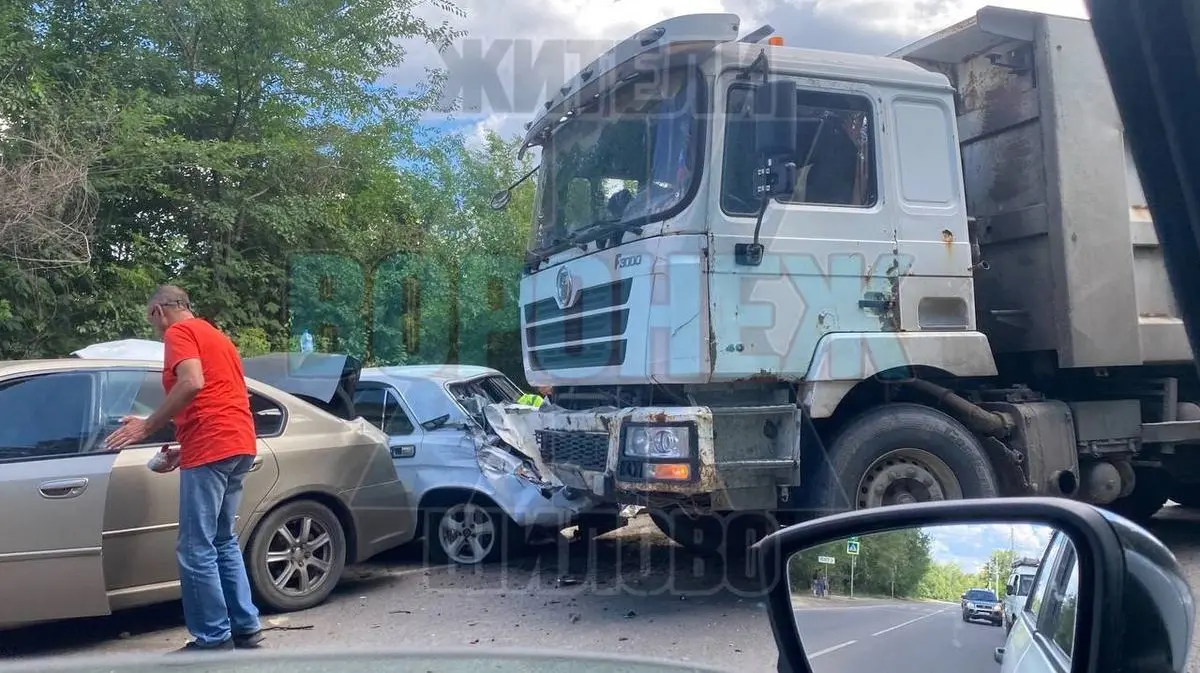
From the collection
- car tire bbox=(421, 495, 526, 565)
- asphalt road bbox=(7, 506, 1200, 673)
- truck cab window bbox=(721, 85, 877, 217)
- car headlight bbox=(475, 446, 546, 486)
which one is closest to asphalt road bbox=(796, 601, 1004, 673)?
asphalt road bbox=(7, 506, 1200, 673)

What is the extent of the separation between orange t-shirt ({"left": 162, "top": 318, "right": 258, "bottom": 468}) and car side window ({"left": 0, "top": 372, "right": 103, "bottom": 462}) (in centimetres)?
57

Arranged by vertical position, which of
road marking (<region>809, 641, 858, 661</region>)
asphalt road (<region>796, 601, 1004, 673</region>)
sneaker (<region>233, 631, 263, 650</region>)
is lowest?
sneaker (<region>233, 631, 263, 650</region>)

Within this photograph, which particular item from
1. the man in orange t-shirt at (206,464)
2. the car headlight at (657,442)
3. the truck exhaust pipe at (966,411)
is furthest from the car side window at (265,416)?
the truck exhaust pipe at (966,411)

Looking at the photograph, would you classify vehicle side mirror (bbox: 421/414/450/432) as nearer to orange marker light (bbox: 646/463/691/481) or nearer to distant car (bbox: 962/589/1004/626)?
orange marker light (bbox: 646/463/691/481)

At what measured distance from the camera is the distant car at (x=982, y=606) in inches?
63.4

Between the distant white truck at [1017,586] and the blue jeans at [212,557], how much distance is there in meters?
3.71

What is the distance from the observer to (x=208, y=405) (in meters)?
4.44

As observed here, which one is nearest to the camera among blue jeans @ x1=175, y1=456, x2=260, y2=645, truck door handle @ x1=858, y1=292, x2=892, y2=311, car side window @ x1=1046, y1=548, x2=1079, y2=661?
car side window @ x1=1046, y1=548, x2=1079, y2=661

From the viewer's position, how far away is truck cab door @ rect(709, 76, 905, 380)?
4590 mm

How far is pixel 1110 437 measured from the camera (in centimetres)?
560

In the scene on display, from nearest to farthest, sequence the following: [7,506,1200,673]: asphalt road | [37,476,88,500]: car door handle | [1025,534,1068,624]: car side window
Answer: [1025,534,1068,624]: car side window < [37,476,88,500]: car door handle < [7,506,1200,673]: asphalt road

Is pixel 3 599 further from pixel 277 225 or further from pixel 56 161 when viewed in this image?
pixel 277 225

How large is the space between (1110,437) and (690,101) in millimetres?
3299

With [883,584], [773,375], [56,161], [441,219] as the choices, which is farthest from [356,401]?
[441,219]
